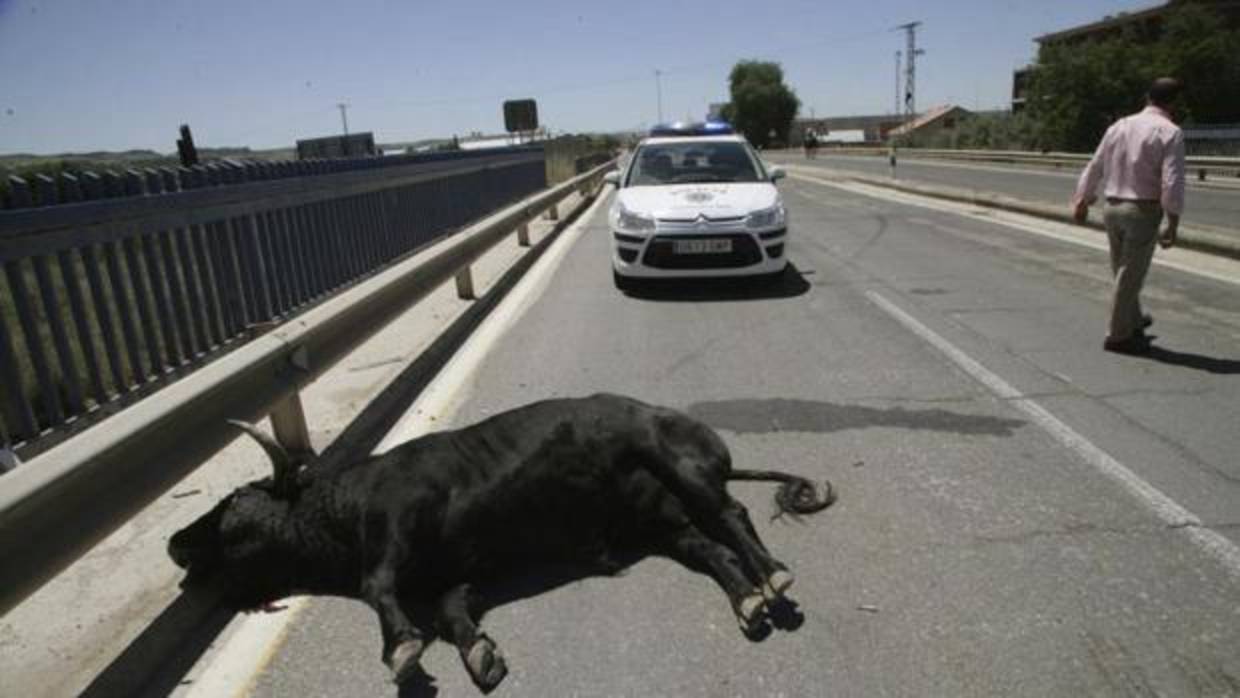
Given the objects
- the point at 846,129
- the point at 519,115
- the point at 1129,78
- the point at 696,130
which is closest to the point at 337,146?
the point at 519,115

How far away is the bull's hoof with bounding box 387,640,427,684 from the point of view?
2562 millimetres

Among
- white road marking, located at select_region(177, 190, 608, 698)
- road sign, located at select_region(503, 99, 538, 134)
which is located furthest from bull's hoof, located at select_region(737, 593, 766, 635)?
road sign, located at select_region(503, 99, 538, 134)

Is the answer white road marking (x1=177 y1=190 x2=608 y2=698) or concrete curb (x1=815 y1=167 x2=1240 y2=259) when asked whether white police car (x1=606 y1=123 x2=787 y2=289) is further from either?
concrete curb (x1=815 y1=167 x2=1240 y2=259)

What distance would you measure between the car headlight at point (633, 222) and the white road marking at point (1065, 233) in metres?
5.27

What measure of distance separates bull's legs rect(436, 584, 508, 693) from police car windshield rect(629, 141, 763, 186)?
8062 millimetres

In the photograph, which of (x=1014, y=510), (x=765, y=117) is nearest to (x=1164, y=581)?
(x=1014, y=510)

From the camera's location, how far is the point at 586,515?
326 centimetres

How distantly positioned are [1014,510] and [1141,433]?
4.53 feet

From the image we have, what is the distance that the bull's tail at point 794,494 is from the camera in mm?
3734

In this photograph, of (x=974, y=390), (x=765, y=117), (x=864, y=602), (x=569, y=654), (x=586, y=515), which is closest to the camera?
(x=569, y=654)

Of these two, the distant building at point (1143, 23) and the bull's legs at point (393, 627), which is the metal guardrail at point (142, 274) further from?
the distant building at point (1143, 23)

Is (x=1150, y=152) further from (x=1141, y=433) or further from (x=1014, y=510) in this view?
(x=1014, y=510)

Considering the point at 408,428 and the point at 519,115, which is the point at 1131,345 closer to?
the point at 408,428

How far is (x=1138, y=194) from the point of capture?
5.93 m
